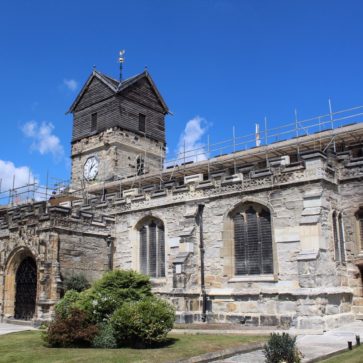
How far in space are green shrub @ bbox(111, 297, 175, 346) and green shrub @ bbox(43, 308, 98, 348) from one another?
833 mm

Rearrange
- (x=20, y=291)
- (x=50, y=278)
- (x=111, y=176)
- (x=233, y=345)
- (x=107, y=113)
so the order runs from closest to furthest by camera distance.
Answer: (x=233, y=345)
(x=50, y=278)
(x=20, y=291)
(x=111, y=176)
(x=107, y=113)

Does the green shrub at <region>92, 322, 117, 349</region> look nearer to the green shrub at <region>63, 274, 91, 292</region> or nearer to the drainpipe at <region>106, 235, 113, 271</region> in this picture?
the green shrub at <region>63, 274, 91, 292</region>

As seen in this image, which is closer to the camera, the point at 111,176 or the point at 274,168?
the point at 274,168

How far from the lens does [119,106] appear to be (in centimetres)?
4228

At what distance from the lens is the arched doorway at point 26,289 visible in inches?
950

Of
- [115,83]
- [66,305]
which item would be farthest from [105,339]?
[115,83]

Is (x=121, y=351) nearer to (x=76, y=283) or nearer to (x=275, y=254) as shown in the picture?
(x=275, y=254)

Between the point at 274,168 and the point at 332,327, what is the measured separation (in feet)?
23.8

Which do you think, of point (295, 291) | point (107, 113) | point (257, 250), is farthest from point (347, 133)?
point (107, 113)

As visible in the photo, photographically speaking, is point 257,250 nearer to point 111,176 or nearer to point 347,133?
point 347,133

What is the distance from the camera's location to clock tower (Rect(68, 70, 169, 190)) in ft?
135

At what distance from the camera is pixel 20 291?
989 inches

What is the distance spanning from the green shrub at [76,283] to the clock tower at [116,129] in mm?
16833

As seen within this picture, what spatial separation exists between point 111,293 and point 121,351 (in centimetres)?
354
